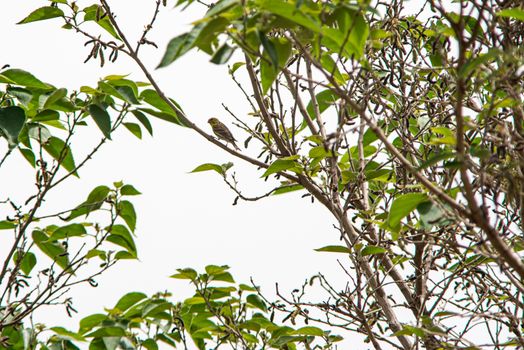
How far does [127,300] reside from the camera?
7.80 ft

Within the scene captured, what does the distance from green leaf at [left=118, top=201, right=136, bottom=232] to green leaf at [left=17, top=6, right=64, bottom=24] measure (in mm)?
637

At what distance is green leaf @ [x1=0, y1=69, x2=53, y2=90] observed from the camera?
209 centimetres

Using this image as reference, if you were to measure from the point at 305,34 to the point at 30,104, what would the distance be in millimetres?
1210

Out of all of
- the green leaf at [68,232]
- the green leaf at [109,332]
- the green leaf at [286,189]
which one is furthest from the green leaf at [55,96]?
the green leaf at [286,189]

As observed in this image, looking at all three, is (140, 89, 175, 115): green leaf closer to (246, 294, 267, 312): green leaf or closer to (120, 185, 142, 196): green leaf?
(120, 185, 142, 196): green leaf

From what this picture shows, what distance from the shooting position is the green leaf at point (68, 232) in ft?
7.40

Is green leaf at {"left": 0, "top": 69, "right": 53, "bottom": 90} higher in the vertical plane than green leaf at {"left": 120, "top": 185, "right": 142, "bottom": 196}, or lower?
higher

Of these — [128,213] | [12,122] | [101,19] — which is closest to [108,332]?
[128,213]

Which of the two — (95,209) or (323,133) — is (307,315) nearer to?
(323,133)

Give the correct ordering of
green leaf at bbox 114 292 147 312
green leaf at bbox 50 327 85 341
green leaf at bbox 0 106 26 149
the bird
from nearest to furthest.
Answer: green leaf at bbox 0 106 26 149, green leaf at bbox 50 327 85 341, green leaf at bbox 114 292 147 312, the bird

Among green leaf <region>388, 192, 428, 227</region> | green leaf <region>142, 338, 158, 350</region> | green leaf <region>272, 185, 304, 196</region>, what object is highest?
green leaf <region>272, 185, 304, 196</region>

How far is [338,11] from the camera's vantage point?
3.96ft

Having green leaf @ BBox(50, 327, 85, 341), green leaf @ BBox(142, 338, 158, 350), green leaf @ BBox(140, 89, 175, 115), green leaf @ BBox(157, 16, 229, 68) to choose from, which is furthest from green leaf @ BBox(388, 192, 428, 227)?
green leaf @ BBox(142, 338, 158, 350)

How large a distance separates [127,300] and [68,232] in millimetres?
312
